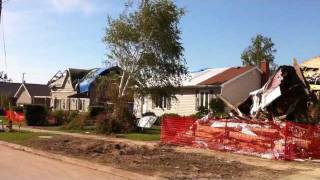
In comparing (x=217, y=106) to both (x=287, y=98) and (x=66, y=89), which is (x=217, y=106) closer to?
(x=287, y=98)

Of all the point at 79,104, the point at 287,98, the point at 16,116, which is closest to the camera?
the point at 287,98

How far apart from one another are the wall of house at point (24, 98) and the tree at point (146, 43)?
145 ft

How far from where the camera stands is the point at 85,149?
2073cm

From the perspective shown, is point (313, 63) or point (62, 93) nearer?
point (313, 63)

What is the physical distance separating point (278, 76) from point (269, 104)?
1140 mm

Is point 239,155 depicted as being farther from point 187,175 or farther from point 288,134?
point 187,175

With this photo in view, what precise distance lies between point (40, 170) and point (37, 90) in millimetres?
67434

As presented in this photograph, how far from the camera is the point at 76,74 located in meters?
62.1

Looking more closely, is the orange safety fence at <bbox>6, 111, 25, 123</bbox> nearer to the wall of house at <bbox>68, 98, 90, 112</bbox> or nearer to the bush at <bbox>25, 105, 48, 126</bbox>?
the bush at <bbox>25, 105, 48, 126</bbox>

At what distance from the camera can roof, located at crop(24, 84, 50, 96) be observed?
7946 cm

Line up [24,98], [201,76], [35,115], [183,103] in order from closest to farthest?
1. [35,115]
2. [183,103]
3. [201,76]
4. [24,98]

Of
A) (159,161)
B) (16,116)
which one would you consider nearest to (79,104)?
(16,116)

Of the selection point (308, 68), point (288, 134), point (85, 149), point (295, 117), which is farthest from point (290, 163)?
point (308, 68)

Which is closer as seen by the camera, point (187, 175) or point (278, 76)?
point (187, 175)
